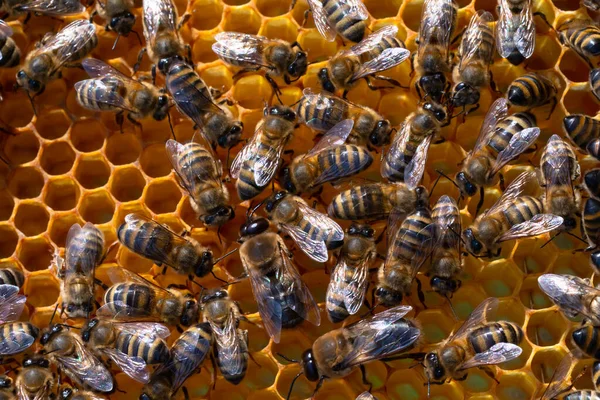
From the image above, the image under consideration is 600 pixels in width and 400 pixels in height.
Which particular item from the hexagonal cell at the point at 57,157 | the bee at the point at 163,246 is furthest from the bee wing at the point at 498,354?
the hexagonal cell at the point at 57,157

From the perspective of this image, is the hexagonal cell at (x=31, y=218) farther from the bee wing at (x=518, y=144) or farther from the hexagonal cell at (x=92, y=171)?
the bee wing at (x=518, y=144)

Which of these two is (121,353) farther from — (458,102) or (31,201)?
(458,102)

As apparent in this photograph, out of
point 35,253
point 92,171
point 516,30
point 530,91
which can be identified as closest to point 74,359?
point 35,253

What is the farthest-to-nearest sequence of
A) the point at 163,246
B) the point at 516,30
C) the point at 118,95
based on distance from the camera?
1. the point at 118,95
2. the point at 516,30
3. the point at 163,246

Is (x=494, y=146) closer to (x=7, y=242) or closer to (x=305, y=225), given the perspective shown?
(x=305, y=225)

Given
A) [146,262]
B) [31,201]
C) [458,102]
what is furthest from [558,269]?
[31,201]

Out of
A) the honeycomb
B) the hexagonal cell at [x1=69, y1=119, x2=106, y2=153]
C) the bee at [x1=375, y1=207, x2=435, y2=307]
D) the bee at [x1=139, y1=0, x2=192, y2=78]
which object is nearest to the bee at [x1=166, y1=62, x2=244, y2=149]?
the bee at [x1=139, y1=0, x2=192, y2=78]
